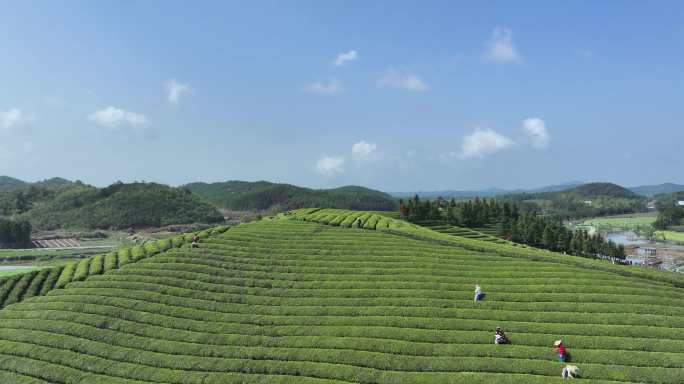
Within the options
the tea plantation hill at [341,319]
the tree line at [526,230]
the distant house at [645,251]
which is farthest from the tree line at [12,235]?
the distant house at [645,251]

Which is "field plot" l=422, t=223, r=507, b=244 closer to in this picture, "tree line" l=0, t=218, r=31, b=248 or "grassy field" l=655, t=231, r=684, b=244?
"grassy field" l=655, t=231, r=684, b=244

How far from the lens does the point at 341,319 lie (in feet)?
91.7

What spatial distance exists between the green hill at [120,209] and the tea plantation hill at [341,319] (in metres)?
135

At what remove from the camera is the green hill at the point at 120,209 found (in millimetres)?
161750

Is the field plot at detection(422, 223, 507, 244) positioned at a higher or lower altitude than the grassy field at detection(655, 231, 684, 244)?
higher

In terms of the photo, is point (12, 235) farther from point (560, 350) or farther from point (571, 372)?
point (571, 372)

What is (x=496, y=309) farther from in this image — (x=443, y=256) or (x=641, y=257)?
(x=641, y=257)

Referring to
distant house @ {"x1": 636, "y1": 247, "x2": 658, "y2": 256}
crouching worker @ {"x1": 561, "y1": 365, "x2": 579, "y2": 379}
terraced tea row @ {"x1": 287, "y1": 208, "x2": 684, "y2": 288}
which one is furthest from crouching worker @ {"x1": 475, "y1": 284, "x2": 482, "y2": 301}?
distant house @ {"x1": 636, "y1": 247, "x2": 658, "y2": 256}

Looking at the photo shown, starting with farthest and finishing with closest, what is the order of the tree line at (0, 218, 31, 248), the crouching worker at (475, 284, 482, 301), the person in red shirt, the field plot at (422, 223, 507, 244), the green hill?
the green hill, the tree line at (0, 218, 31, 248), the field plot at (422, 223, 507, 244), the crouching worker at (475, 284, 482, 301), the person in red shirt

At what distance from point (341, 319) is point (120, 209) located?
169298 mm

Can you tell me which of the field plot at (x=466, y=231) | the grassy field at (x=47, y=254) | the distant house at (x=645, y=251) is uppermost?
the field plot at (x=466, y=231)

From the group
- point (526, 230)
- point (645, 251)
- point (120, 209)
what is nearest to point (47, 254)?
point (120, 209)

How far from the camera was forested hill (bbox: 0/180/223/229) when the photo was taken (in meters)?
162

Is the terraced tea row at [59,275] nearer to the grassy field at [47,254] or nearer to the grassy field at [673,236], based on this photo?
the grassy field at [47,254]
